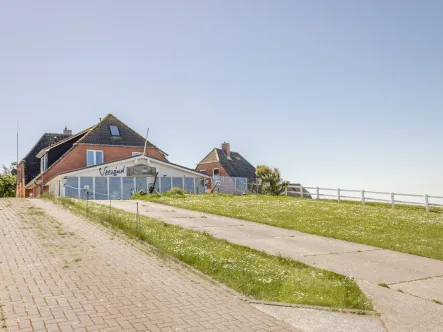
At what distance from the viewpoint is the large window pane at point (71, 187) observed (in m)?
33.5

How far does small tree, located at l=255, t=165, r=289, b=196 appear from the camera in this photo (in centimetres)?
3734

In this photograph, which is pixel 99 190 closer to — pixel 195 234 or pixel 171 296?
pixel 195 234

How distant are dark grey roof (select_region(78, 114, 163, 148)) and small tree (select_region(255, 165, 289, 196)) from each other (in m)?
14.0

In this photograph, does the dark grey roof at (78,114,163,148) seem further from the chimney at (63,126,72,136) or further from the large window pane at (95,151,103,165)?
the chimney at (63,126,72,136)

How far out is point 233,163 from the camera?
57.4 metres

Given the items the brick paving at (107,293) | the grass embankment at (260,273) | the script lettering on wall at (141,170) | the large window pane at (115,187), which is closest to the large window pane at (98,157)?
the large window pane at (115,187)

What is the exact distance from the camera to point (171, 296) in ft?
21.1

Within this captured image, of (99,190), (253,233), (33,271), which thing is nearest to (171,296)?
(33,271)

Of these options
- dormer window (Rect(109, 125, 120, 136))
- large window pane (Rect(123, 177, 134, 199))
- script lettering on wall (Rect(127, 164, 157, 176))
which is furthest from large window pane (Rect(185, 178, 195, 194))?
dormer window (Rect(109, 125, 120, 136))

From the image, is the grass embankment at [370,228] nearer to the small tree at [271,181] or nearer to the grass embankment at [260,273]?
the grass embankment at [260,273]

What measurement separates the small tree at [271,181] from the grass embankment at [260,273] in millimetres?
26232

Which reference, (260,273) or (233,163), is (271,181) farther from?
(260,273)

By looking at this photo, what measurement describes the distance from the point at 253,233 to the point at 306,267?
15.3ft

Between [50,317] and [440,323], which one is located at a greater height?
[50,317]
